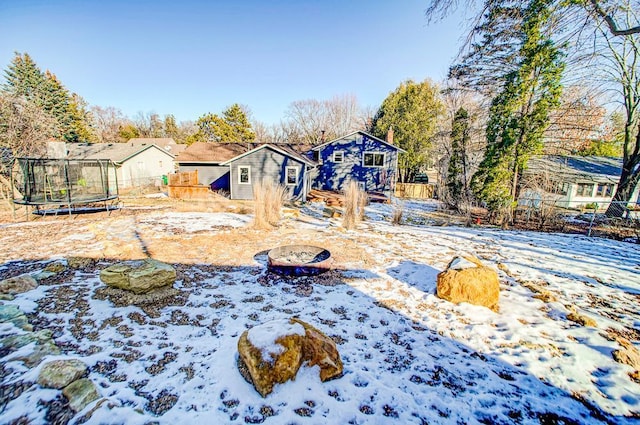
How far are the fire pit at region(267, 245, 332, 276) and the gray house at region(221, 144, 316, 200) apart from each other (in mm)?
10001

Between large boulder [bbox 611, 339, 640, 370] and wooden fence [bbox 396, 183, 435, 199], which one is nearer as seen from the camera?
large boulder [bbox 611, 339, 640, 370]

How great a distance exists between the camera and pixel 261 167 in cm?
1570

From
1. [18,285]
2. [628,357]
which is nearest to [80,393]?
[18,285]

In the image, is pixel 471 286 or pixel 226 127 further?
pixel 226 127

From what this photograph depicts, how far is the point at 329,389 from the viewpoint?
2578 millimetres

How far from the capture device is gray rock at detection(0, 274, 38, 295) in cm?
410

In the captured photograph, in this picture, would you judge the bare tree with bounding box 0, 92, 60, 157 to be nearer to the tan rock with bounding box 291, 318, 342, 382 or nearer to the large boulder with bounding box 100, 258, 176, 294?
the large boulder with bounding box 100, 258, 176, 294

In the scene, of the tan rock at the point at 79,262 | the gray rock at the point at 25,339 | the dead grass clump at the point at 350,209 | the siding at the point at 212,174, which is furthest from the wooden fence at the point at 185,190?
the gray rock at the point at 25,339

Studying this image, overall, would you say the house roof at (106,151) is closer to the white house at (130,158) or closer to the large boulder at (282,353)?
the white house at (130,158)

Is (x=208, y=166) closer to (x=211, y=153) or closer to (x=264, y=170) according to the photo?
(x=211, y=153)

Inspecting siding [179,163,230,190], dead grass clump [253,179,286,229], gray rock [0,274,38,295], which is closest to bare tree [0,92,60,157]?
siding [179,163,230,190]

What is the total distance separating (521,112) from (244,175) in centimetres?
1378

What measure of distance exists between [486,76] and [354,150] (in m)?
9.26

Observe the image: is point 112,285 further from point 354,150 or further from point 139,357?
point 354,150
